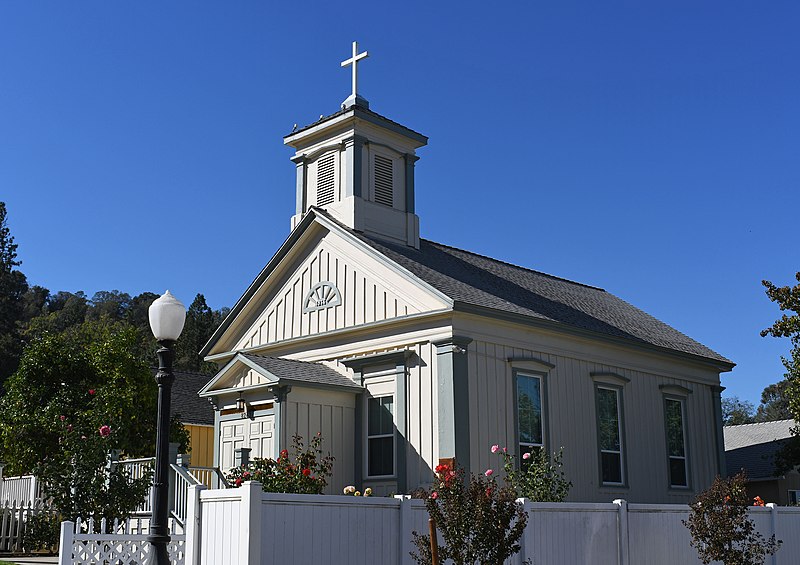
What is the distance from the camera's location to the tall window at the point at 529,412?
2003 cm

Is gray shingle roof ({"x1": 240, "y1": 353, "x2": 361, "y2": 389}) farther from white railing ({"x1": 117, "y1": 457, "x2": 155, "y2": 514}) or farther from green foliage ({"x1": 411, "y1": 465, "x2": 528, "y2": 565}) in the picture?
green foliage ({"x1": 411, "y1": 465, "x2": 528, "y2": 565})

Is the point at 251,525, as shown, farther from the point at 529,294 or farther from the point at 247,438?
the point at 529,294

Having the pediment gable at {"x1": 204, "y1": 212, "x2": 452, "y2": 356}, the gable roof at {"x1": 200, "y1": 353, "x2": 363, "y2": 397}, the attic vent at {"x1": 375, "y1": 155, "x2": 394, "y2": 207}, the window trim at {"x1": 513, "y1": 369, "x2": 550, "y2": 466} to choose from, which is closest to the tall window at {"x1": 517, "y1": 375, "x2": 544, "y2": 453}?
the window trim at {"x1": 513, "y1": 369, "x2": 550, "y2": 466}

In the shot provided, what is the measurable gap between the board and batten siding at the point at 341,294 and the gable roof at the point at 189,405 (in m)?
11.6

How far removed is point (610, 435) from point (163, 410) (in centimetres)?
1411

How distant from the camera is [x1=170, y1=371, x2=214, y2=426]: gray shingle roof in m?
34.8

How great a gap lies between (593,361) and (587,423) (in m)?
1.51

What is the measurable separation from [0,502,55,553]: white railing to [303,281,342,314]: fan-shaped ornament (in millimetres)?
6992

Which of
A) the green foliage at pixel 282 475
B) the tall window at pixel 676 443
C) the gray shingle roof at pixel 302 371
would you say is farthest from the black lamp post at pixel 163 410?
the tall window at pixel 676 443

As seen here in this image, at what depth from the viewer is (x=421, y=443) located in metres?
18.9

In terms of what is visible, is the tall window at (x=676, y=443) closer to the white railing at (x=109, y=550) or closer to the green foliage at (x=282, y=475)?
the green foliage at (x=282, y=475)

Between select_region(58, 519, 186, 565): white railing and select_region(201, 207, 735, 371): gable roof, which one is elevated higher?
select_region(201, 207, 735, 371): gable roof

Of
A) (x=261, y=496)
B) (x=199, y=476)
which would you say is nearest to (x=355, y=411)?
(x=199, y=476)

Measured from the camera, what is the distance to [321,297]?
71.6ft
